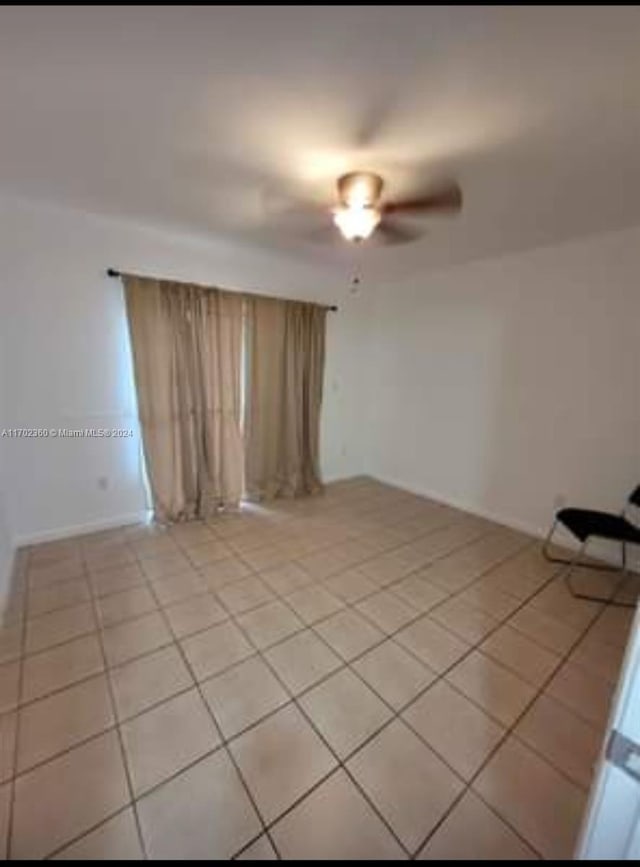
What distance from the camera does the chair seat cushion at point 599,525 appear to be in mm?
2352

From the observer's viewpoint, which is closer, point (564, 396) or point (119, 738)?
point (119, 738)

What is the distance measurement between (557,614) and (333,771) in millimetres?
1609

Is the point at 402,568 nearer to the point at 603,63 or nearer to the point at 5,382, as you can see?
the point at 603,63

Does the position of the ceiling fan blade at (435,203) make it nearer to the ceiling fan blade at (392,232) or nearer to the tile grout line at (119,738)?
the ceiling fan blade at (392,232)

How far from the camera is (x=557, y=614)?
2.23 m

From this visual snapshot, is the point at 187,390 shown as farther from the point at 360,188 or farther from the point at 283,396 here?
the point at 360,188

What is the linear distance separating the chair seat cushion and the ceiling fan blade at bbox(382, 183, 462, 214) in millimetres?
2046

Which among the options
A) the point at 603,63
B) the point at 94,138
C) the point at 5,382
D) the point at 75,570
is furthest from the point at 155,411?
the point at 603,63

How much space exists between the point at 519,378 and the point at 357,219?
206cm

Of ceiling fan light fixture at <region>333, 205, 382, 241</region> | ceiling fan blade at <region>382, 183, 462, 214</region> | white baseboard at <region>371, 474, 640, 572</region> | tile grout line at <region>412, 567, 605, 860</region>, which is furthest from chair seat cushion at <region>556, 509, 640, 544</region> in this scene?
ceiling fan light fixture at <region>333, 205, 382, 241</region>

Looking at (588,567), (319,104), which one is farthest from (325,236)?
(588,567)

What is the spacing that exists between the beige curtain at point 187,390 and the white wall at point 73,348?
14 cm

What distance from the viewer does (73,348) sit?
2740 millimetres

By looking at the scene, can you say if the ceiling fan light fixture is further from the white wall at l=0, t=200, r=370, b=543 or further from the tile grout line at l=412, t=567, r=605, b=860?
the tile grout line at l=412, t=567, r=605, b=860
